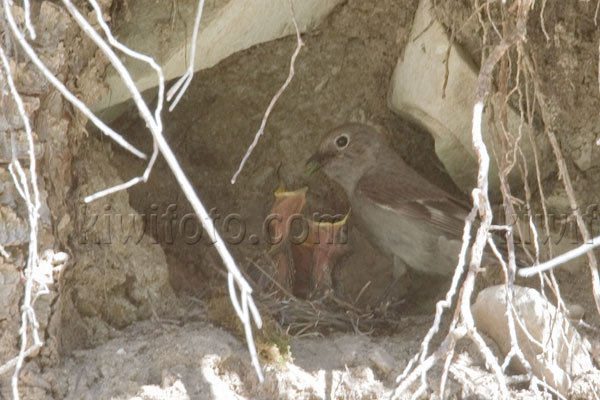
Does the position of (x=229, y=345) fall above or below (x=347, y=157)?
below

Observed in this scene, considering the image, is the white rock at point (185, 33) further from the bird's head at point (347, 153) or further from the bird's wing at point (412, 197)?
the bird's wing at point (412, 197)

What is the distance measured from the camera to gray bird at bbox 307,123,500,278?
5379mm

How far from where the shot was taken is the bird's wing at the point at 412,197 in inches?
211

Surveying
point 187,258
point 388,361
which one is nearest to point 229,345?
point 388,361

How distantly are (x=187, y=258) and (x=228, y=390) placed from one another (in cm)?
177

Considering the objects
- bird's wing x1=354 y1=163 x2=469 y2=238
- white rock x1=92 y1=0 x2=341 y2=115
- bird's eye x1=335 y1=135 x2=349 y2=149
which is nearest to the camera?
white rock x1=92 y1=0 x2=341 y2=115

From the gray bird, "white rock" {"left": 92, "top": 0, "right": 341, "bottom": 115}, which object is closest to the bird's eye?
the gray bird

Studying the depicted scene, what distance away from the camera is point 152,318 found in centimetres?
428

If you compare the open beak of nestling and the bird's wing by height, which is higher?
the open beak of nestling

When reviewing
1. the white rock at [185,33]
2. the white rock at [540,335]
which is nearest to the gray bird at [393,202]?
the white rock at [185,33]

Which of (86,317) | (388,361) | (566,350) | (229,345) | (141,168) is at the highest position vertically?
(141,168)

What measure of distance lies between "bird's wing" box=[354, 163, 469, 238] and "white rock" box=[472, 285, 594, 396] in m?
1.26

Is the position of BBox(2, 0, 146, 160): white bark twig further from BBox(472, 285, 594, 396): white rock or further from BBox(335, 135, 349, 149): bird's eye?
BBox(335, 135, 349, 149): bird's eye

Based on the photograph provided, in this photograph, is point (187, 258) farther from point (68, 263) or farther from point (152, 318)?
point (68, 263)
